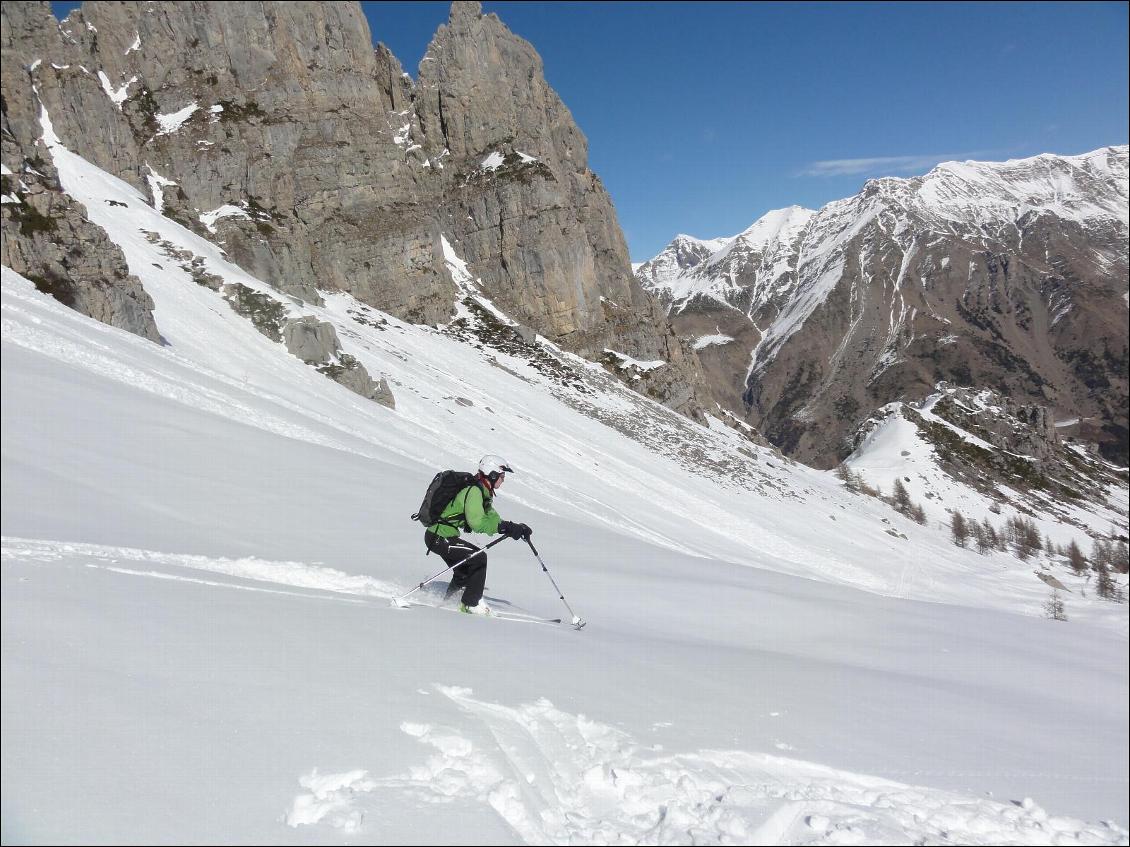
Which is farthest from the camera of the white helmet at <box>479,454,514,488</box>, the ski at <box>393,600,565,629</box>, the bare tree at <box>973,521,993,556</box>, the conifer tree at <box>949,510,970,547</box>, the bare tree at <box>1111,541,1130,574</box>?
the bare tree at <box>1111,541,1130,574</box>

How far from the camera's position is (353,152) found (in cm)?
8738

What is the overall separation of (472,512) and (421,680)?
3378 mm

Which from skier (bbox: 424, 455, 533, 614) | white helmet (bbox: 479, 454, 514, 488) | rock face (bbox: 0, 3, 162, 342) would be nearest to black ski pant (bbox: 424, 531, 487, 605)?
skier (bbox: 424, 455, 533, 614)

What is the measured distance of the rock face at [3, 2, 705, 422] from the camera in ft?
225

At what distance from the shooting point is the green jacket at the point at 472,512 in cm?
859

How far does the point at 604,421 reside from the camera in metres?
65.0

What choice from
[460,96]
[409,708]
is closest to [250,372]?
[409,708]

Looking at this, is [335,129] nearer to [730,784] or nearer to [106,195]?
[106,195]

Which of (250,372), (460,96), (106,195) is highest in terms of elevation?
(460,96)

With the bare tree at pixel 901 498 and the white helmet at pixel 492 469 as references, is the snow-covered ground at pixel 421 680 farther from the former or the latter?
the bare tree at pixel 901 498

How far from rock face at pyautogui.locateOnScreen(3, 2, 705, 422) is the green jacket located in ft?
200

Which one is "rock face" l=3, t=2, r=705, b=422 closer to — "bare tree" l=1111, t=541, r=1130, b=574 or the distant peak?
the distant peak

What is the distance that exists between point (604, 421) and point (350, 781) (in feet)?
202

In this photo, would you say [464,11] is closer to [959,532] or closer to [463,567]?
[959,532]
